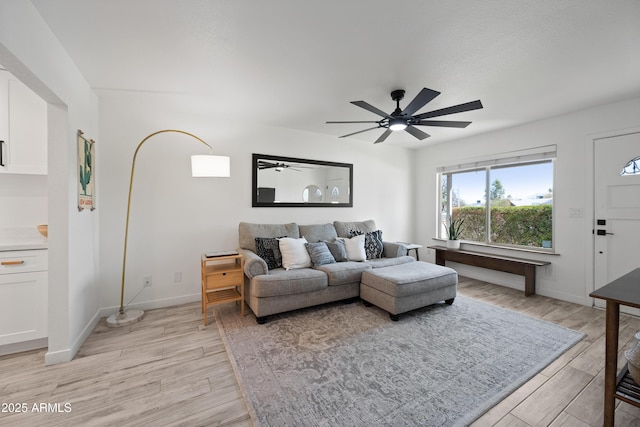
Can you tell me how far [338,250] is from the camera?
3521 mm

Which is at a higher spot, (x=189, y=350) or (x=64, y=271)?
(x=64, y=271)

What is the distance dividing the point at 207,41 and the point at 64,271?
2.12 metres

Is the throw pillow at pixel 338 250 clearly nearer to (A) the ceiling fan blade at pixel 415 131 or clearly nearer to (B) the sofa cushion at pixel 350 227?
(B) the sofa cushion at pixel 350 227

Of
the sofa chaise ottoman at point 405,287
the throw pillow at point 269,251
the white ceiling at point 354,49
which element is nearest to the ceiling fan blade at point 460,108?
the white ceiling at point 354,49

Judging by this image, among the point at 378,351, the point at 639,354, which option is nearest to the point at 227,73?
the point at 378,351

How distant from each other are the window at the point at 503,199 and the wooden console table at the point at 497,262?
0.39 meters

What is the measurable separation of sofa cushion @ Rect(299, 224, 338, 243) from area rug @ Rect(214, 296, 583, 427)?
1031 millimetres

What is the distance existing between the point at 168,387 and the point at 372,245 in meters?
2.90

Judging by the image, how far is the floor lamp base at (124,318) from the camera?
2.62 m

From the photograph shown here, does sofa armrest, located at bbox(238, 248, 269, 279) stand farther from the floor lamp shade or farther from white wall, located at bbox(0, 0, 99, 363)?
white wall, located at bbox(0, 0, 99, 363)

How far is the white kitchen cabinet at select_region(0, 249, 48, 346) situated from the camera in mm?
2043

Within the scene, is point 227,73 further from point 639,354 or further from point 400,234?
point 400,234

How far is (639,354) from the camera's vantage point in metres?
1.28

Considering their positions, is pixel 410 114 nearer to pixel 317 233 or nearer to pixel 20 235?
pixel 317 233
